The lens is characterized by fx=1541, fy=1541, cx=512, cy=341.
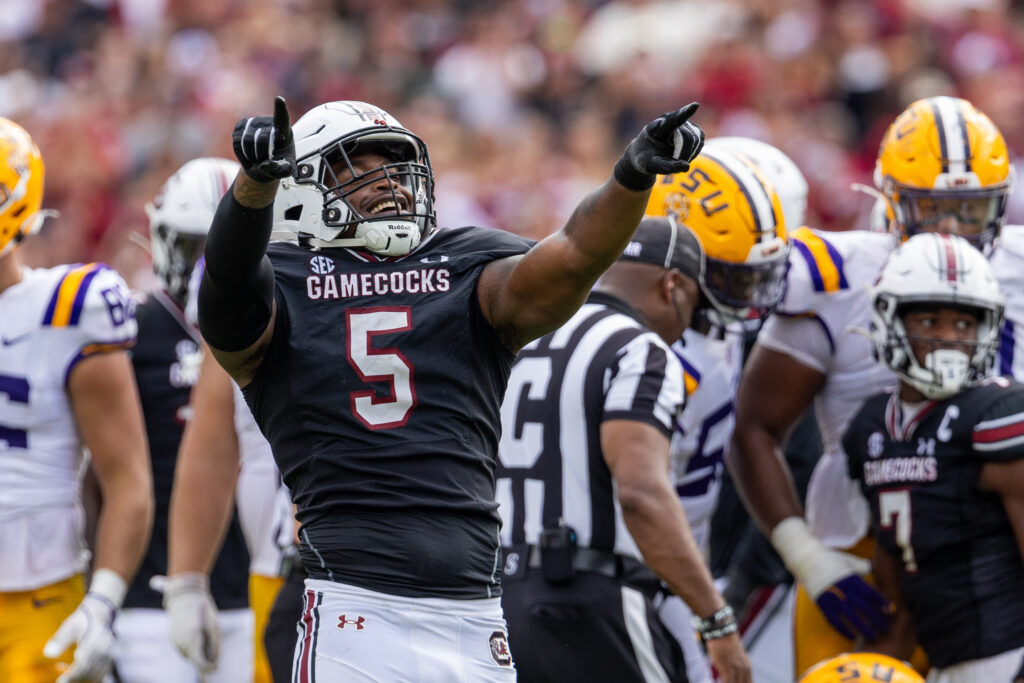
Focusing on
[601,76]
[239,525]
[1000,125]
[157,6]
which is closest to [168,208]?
[239,525]

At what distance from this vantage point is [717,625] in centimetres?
431

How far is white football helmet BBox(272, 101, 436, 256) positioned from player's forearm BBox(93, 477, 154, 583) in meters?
1.78

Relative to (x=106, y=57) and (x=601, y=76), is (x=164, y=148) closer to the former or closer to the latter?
(x=106, y=57)

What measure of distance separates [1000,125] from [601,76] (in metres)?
3.64

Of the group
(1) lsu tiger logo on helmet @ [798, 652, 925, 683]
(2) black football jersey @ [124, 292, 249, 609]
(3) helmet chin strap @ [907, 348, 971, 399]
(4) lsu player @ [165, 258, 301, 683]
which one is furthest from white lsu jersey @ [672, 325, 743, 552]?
(2) black football jersey @ [124, 292, 249, 609]

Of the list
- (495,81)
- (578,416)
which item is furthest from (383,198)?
(495,81)

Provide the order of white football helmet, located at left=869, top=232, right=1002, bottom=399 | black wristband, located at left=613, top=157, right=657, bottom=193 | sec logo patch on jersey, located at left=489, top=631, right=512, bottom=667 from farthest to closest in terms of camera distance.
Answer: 1. white football helmet, located at left=869, top=232, right=1002, bottom=399
2. sec logo patch on jersey, located at left=489, top=631, right=512, bottom=667
3. black wristband, located at left=613, top=157, right=657, bottom=193

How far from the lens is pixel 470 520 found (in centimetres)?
332

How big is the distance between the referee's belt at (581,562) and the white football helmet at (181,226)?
220 cm

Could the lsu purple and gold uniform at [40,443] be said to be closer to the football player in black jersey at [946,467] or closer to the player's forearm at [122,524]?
the player's forearm at [122,524]

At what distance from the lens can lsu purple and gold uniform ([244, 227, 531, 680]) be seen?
321cm

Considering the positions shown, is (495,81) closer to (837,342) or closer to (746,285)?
(837,342)

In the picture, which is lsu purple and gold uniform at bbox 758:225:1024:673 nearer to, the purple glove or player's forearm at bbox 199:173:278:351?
the purple glove

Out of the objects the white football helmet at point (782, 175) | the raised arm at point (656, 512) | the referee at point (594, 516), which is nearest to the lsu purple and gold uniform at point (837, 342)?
the white football helmet at point (782, 175)
